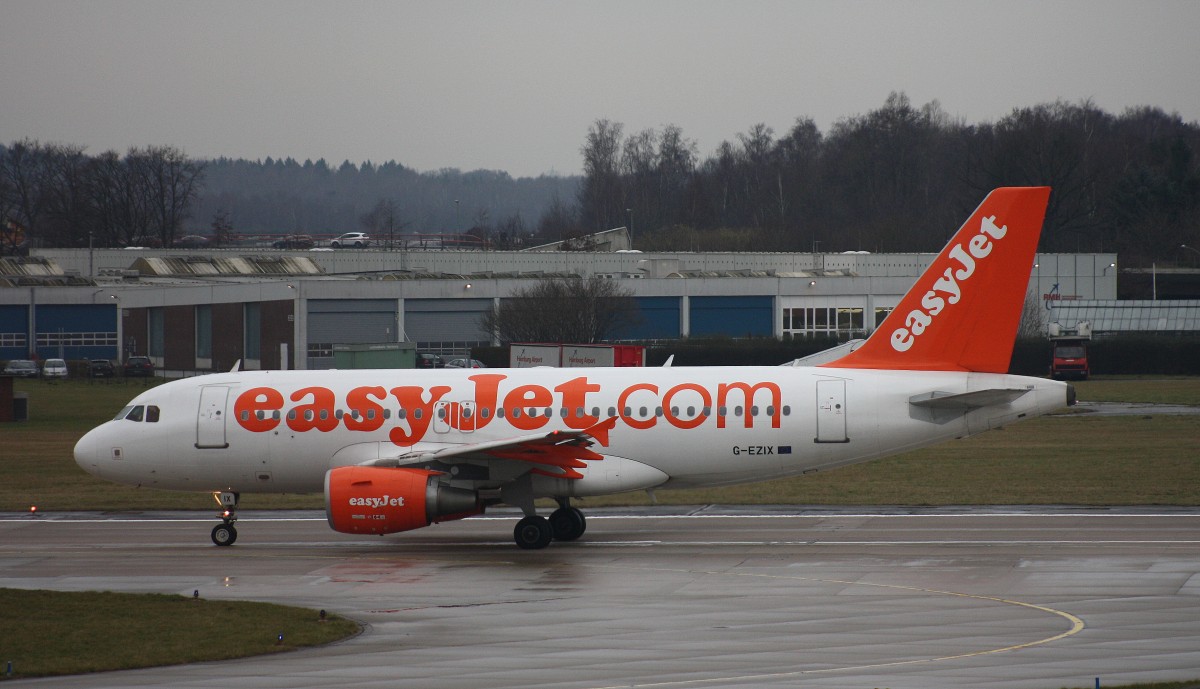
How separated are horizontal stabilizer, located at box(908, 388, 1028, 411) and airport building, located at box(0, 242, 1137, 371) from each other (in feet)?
193

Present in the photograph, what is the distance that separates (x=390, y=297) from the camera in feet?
283

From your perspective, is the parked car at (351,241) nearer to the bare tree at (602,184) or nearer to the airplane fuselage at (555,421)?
the bare tree at (602,184)

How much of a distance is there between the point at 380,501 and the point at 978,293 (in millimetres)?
12622

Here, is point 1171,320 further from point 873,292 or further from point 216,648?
point 216,648

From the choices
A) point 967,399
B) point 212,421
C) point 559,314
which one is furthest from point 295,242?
point 967,399

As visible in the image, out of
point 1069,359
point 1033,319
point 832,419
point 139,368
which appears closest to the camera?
point 832,419

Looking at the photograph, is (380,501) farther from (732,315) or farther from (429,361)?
(732,315)

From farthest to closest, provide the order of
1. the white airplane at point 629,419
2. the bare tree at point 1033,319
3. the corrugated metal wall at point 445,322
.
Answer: the bare tree at point 1033,319 < the corrugated metal wall at point 445,322 < the white airplane at point 629,419

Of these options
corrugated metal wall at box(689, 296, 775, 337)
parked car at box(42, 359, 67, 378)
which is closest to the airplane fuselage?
corrugated metal wall at box(689, 296, 775, 337)

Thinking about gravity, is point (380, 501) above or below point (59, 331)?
below

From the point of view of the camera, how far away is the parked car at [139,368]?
88062 mm

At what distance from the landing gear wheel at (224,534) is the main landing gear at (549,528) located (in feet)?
19.8

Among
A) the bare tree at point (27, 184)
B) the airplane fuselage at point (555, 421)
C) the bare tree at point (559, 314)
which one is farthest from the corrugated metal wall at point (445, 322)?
the bare tree at point (27, 184)

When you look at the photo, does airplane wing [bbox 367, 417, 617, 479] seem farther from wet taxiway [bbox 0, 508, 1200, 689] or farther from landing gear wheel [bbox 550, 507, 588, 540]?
wet taxiway [bbox 0, 508, 1200, 689]
